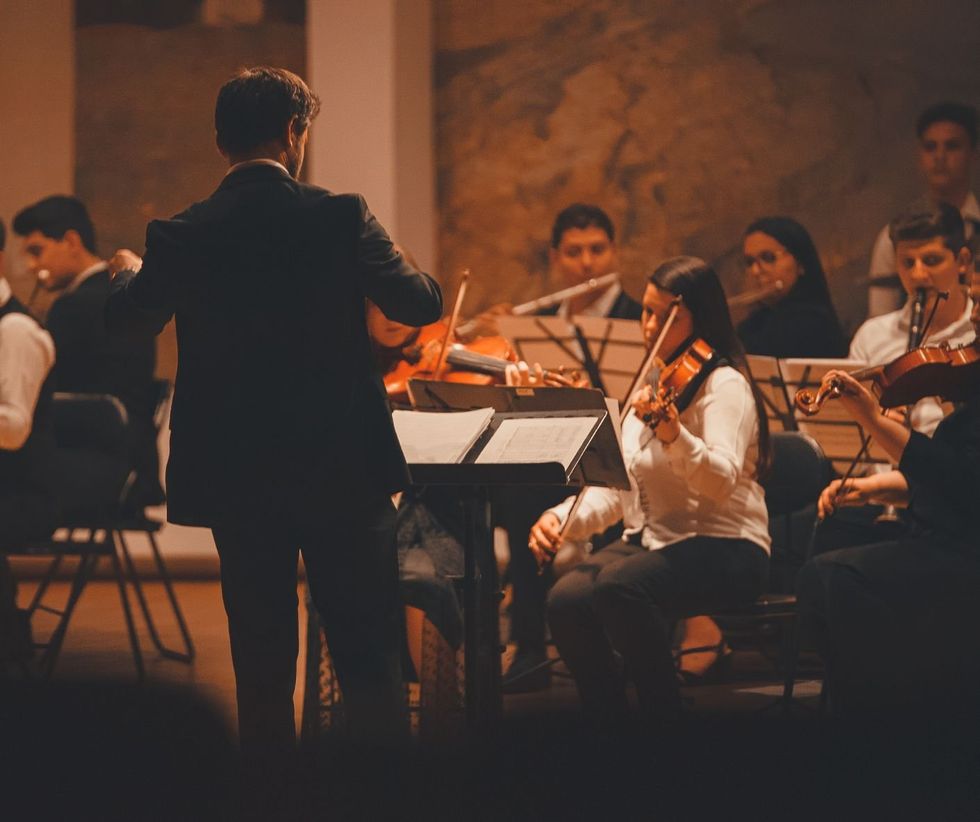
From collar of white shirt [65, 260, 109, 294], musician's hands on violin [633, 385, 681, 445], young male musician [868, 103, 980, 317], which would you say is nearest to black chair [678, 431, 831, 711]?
musician's hands on violin [633, 385, 681, 445]

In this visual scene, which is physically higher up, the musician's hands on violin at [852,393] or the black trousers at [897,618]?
the musician's hands on violin at [852,393]

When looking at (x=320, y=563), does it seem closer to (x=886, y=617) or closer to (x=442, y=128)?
(x=886, y=617)

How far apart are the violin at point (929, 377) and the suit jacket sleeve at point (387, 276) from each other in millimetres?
915

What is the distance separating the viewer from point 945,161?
17.1 feet

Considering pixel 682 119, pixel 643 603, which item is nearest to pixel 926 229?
pixel 643 603

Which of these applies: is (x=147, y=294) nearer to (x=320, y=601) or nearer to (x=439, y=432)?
(x=320, y=601)

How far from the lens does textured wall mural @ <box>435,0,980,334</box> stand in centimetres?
539

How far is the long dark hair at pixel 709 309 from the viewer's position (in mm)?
2963

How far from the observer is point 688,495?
9.50 feet

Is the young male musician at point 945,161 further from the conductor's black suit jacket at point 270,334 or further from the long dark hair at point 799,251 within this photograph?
the conductor's black suit jacket at point 270,334

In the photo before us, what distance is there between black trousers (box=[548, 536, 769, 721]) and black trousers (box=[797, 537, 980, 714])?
0.26 m

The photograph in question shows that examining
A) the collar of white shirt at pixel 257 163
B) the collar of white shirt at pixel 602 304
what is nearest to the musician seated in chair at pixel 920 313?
the collar of white shirt at pixel 602 304

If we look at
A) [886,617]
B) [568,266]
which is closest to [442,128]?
[568,266]

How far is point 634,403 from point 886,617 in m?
0.61
